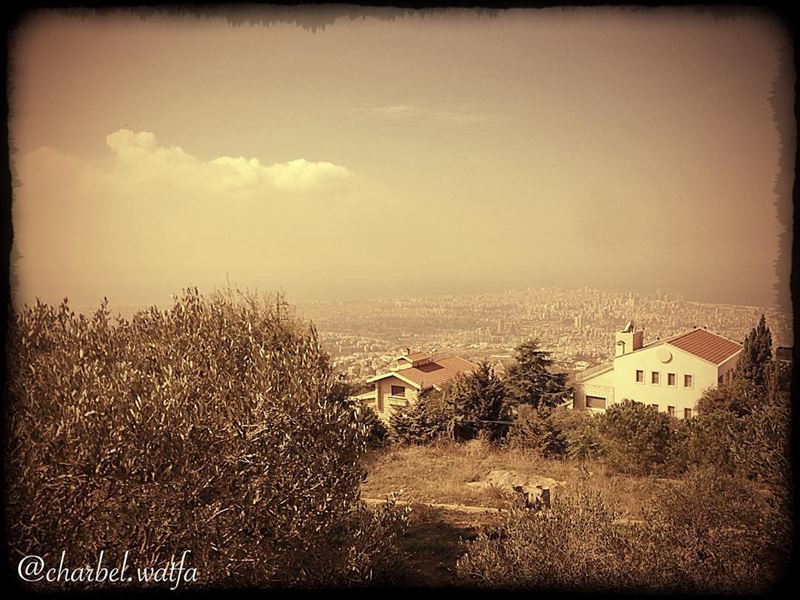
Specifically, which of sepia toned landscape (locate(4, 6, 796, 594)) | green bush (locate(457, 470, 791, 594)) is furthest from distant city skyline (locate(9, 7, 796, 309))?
green bush (locate(457, 470, 791, 594))

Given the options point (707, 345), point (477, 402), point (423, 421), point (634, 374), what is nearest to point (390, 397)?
point (423, 421)

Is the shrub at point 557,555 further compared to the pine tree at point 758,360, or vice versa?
the pine tree at point 758,360

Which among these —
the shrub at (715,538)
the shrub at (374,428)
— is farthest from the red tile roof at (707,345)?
the shrub at (374,428)

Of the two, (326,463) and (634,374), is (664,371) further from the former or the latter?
(326,463)

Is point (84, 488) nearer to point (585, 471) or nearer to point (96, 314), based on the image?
point (96, 314)

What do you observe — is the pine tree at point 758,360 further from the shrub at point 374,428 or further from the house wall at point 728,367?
the shrub at point 374,428

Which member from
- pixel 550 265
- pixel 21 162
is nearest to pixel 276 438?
pixel 550 265

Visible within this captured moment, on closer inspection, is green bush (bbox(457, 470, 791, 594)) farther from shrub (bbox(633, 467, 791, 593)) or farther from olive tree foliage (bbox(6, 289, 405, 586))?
olive tree foliage (bbox(6, 289, 405, 586))
